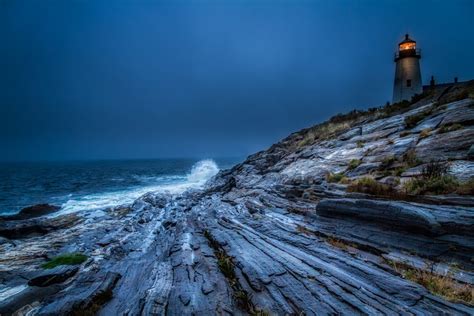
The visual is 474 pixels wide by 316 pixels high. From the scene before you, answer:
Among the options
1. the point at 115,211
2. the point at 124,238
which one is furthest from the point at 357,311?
the point at 115,211

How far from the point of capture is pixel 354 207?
9.63 metres

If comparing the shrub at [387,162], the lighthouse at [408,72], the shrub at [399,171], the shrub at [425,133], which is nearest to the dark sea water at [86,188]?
the shrub at [387,162]

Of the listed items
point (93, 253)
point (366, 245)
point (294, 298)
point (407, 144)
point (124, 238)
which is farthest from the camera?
point (407, 144)

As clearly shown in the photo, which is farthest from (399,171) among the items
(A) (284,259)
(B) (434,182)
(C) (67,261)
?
(C) (67,261)

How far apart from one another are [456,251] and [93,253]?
46.4 feet

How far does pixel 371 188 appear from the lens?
11.0 metres

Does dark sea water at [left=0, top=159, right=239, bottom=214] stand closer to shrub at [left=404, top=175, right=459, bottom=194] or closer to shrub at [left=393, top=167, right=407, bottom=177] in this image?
shrub at [left=393, top=167, right=407, bottom=177]

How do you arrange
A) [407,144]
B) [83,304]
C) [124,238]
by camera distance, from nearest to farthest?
[83,304] → [124,238] → [407,144]

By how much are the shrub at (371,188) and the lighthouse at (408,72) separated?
37.4 metres

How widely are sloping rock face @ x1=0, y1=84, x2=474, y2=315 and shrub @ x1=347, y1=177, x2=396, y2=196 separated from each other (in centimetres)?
63

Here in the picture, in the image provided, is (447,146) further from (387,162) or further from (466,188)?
(466,188)

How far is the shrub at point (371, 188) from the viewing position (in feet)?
33.8

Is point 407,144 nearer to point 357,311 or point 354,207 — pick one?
point 354,207

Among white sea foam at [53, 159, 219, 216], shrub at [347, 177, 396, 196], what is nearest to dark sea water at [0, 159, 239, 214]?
white sea foam at [53, 159, 219, 216]
